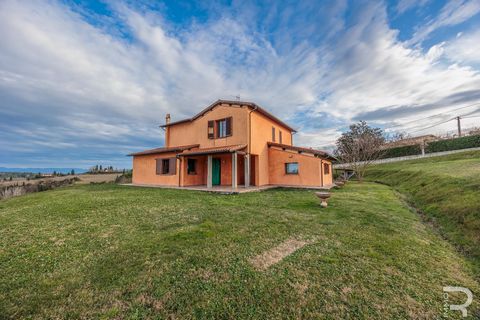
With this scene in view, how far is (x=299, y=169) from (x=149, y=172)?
517 inches

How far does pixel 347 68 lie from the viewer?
1454 centimetres

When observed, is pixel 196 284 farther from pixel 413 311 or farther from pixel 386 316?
pixel 413 311

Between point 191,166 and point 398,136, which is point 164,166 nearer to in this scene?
point 191,166

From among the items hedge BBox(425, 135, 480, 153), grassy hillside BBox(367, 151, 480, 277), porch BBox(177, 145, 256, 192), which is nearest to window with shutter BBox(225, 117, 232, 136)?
porch BBox(177, 145, 256, 192)

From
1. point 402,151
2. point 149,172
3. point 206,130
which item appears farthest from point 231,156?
point 402,151

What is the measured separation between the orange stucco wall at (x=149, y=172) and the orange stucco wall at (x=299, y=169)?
7.83 metres

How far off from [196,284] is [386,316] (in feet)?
8.38

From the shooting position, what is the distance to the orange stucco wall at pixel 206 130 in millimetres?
14328

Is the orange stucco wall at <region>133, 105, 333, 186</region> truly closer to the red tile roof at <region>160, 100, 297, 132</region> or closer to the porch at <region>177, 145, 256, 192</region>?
the porch at <region>177, 145, 256, 192</region>

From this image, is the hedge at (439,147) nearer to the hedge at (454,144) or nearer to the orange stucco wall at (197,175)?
the hedge at (454,144)

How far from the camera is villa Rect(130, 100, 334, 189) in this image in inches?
567

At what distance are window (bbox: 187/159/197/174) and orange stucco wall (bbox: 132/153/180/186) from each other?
2.80ft

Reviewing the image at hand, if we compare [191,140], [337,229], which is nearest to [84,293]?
[337,229]

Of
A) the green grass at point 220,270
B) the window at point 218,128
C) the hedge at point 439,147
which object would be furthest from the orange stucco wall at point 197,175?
the hedge at point 439,147
